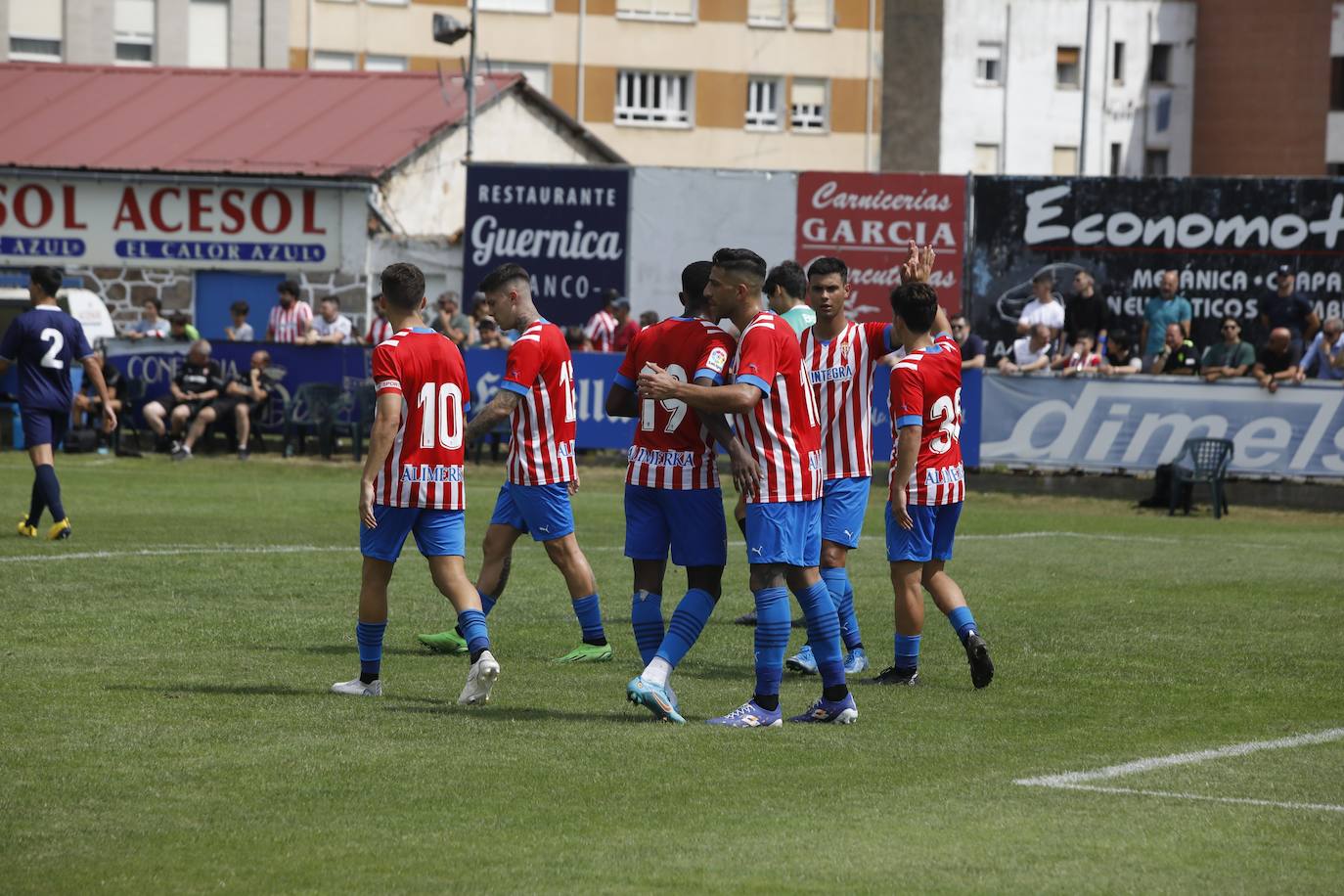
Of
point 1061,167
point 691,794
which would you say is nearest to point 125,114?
point 691,794

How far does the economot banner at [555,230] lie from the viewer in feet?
98.0

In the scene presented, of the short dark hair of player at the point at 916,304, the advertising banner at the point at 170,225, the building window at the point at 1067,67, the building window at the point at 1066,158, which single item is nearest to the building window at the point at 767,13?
the building window at the point at 1067,67

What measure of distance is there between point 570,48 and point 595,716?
5498cm

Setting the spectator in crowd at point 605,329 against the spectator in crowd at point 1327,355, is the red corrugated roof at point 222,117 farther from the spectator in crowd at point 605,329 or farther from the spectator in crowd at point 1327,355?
the spectator in crowd at point 1327,355

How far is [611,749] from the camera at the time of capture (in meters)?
8.13

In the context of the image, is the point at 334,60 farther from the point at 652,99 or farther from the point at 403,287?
the point at 403,287

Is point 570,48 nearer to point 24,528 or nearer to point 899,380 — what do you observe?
point 24,528

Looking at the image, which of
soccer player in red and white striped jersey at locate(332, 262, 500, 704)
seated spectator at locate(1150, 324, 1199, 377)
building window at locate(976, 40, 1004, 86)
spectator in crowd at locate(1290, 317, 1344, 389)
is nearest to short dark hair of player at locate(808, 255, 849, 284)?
soccer player in red and white striped jersey at locate(332, 262, 500, 704)

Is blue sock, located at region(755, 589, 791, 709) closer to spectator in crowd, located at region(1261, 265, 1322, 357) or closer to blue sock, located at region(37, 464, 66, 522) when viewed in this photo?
blue sock, located at region(37, 464, 66, 522)

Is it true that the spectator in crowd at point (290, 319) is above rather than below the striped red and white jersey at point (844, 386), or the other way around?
above

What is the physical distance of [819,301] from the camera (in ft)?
33.8

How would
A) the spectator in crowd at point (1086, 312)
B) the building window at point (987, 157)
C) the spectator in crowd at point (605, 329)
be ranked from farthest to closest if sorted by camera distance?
the building window at point (987, 157)
the spectator in crowd at point (605, 329)
the spectator in crowd at point (1086, 312)

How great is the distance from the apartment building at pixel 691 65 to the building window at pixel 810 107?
0.10 feet

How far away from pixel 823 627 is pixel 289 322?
20.8 m
